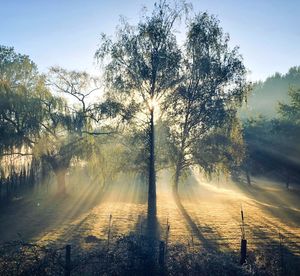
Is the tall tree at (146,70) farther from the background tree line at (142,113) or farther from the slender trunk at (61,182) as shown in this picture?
the slender trunk at (61,182)

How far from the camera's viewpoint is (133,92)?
27344mm

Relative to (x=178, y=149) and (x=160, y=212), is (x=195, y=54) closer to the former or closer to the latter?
(x=178, y=149)

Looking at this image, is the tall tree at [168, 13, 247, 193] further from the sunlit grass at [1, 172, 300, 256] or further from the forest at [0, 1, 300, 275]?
the sunlit grass at [1, 172, 300, 256]

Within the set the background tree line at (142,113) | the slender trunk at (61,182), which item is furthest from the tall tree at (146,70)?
the slender trunk at (61,182)

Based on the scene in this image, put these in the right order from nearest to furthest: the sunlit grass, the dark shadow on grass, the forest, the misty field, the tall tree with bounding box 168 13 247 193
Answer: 1. the misty field
2. the dark shadow on grass
3. the sunlit grass
4. the forest
5. the tall tree with bounding box 168 13 247 193

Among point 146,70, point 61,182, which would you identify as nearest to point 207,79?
point 146,70

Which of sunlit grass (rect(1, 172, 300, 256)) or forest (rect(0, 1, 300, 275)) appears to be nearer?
sunlit grass (rect(1, 172, 300, 256))

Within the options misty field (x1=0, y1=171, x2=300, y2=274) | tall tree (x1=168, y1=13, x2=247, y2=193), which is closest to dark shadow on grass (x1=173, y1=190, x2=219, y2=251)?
misty field (x1=0, y1=171, x2=300, y2=274)

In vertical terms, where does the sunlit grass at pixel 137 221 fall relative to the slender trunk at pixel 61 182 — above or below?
below

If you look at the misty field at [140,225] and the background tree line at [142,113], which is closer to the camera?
the misty field at [140,225]

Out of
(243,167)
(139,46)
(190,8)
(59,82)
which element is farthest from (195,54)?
(243,167)

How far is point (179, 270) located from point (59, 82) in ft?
84.8

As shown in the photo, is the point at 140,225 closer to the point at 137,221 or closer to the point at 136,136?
the point at 137,221

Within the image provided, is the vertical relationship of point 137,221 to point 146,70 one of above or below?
below
